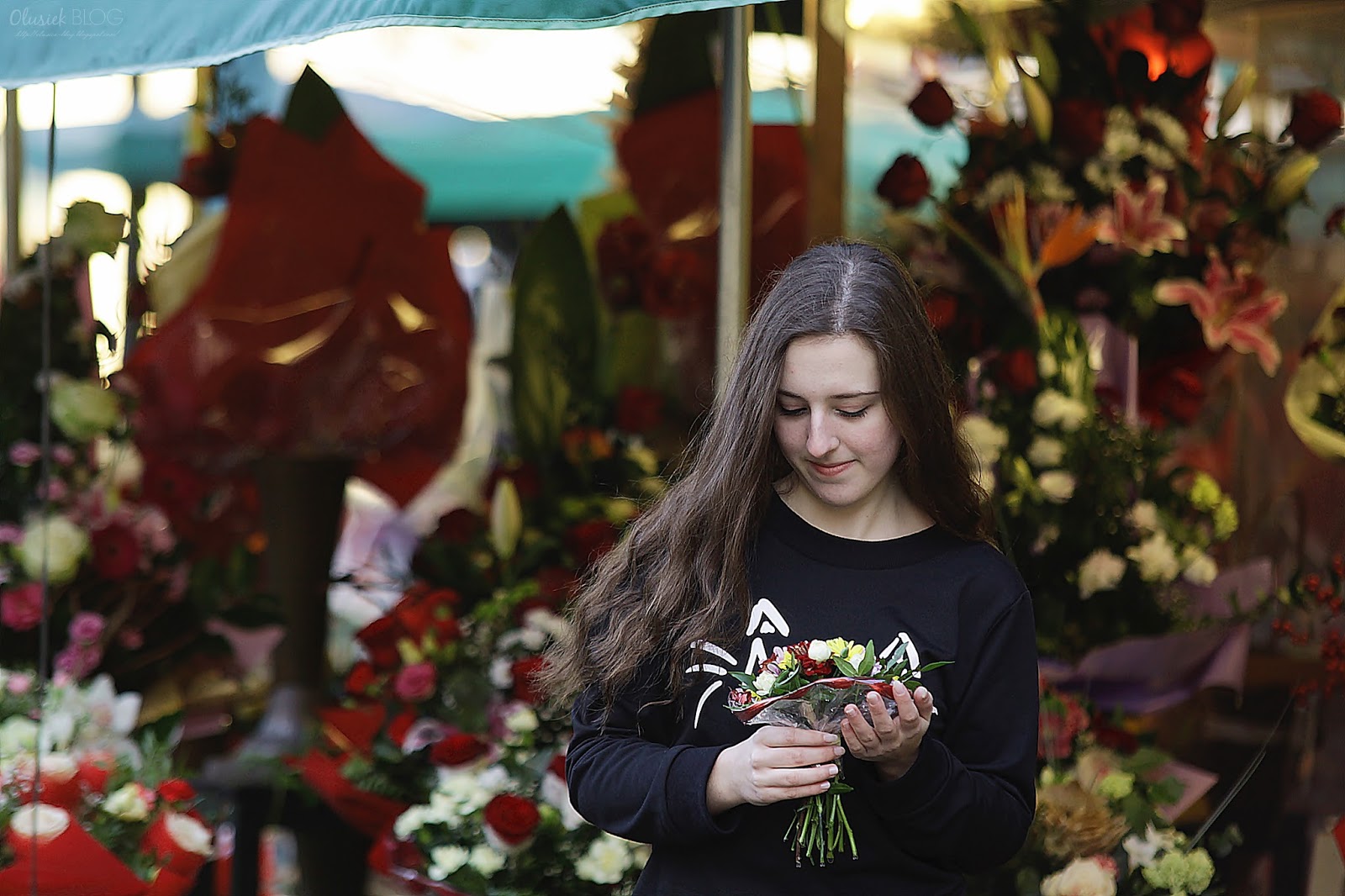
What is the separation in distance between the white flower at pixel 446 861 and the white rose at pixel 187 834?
362 mm

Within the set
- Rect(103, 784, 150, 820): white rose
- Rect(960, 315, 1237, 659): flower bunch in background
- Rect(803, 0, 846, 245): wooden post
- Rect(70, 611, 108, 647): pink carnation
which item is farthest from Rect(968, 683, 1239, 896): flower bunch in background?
Rect(70, 611, 108, 647): pink carnation

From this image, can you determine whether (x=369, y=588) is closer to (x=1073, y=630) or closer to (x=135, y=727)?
(x=135, y=727)

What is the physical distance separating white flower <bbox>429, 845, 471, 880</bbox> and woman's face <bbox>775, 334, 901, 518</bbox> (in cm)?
107

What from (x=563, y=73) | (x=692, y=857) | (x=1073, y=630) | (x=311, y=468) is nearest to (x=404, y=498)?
(x=311, y=468)

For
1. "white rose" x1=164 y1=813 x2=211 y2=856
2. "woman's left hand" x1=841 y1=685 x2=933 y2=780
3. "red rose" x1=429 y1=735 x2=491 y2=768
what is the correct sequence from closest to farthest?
"woman's left hand" x1=841 y1=685 x2=933 y2=780 < "white rose" x1=164 y1=813 x2=211 y2=856 < "red rose" x1=429 y1=735 x2=491 y2=768

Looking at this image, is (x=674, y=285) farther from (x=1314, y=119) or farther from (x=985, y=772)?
(x=985, y=772)

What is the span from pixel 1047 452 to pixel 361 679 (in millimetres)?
1201

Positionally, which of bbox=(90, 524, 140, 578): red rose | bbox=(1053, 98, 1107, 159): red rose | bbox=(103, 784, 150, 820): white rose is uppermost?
bbox=(1053, 98, 1107, 159): red rose

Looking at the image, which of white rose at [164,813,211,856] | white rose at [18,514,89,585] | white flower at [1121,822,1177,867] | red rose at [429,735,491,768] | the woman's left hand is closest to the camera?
the woman's left hand

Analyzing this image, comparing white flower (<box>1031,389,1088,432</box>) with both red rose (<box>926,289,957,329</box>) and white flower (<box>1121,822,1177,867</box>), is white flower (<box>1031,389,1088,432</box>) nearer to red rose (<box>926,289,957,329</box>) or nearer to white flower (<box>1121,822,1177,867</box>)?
red rose (<box>926,289,957,329</box>)

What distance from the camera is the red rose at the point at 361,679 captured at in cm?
255

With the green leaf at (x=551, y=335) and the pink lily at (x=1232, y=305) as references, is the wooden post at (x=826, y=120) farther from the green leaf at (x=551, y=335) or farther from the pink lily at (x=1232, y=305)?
the pink lily at (x=1232, y=305)

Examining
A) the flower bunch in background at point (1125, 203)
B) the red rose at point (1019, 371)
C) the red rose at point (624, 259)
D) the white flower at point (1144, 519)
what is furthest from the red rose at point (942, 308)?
the red rose at point (624, 259)

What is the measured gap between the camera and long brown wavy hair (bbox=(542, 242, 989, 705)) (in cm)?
137
